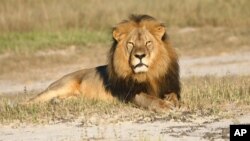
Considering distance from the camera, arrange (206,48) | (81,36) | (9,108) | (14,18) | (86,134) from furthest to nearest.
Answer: (14,18) < (81,36) < (206,48) < (9,108) < (86,134)

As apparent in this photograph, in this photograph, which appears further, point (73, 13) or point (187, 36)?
point (73, 13)

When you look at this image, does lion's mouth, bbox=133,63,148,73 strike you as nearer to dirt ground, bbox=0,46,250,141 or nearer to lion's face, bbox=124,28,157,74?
lion's face, bbox=124,28,157,74

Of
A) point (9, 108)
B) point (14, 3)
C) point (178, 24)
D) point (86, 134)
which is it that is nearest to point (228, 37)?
point (178, 24)

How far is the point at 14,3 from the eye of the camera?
19.3 meters

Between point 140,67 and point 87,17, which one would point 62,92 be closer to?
point 140,67

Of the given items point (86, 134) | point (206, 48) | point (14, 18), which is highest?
point (14, 18)

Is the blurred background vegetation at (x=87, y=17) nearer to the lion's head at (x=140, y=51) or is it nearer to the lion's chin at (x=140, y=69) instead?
the lion's head at (x=140, y=51)

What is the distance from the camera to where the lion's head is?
323 inches

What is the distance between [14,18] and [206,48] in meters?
4.59

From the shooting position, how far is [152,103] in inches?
318

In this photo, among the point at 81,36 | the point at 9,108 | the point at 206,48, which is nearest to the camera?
the point at 9,108

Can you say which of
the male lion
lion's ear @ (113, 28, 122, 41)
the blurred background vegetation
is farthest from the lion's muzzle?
the blurred background vegetation

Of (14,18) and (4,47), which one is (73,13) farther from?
(4,47)

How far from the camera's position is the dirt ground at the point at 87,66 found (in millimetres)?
6816
